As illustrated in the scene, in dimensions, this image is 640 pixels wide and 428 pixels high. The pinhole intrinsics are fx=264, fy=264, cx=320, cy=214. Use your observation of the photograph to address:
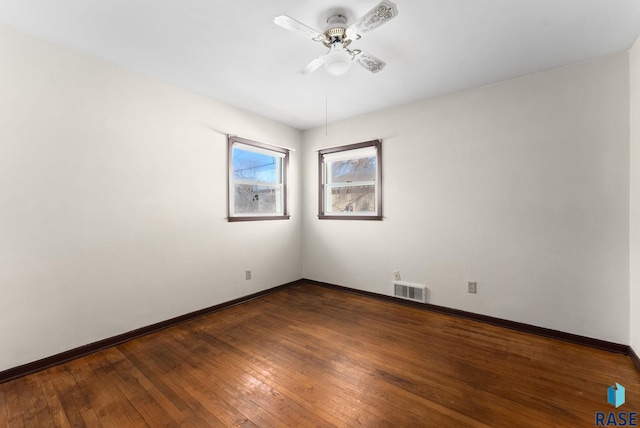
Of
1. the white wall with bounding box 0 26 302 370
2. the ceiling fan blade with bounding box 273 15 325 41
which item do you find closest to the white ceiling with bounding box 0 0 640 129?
the ceiling fan blade with bounding box 273 15 325 41

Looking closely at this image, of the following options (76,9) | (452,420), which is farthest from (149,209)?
(452,420)

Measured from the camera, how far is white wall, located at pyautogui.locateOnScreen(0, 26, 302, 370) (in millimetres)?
2016

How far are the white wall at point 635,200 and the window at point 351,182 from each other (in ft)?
7.62

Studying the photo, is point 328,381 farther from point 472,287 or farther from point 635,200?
point 635,200

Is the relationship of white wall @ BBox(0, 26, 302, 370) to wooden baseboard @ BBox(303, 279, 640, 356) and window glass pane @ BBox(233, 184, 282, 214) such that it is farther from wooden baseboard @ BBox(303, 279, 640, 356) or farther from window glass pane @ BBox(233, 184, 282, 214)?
wooden baseboard @ BBox(303, 279, 640, 356)

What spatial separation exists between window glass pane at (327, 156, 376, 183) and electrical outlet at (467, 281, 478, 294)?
70.9 inches

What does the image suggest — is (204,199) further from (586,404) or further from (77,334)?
→ (586,404)

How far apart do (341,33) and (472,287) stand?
2.89m

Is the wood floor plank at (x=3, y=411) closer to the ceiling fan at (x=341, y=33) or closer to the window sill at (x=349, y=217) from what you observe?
the ceiling fan at (x=341, y=33)

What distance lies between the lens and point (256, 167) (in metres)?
3.94

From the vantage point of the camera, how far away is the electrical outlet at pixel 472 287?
300cm

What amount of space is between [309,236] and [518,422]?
3379 mm

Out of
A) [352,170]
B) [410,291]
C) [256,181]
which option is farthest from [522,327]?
[256,181]

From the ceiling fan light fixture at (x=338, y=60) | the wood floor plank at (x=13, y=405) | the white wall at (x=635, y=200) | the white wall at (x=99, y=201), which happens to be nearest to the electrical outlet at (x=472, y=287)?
the white wall at (x=635, y=200)
